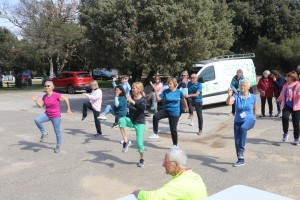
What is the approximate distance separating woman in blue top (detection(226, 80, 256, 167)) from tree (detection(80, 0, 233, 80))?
7.79 metres

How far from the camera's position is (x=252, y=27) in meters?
36.7

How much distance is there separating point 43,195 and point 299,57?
31.4m

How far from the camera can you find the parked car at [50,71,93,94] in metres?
25.3

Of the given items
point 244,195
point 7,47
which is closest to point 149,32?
point 244,195

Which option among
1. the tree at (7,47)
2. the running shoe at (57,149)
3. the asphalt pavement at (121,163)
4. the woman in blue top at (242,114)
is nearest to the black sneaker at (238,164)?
the woman in blue top at (242,114)

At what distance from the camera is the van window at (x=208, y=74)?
15086mm

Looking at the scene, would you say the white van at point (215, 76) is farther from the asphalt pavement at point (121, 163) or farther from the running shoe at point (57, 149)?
the running shoe at point (57, 149)

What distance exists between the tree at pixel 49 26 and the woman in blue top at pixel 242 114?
96.6ft

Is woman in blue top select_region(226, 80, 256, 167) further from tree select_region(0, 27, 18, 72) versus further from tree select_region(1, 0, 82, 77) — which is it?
tree select_region(0, 27, 18, 72)

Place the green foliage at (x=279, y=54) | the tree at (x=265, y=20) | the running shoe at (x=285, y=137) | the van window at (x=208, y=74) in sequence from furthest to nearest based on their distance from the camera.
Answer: the tree at (x=265, y=20), the green foliage at (x=279, y=54), the van window at (x=208, y=74), the running shoe at (x=285, y=137)

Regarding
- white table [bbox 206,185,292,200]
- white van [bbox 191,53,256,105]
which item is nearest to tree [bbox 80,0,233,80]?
white van [bbox 191,53,256,105]

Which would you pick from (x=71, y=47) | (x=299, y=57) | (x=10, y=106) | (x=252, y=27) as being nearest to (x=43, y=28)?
(x=71, y=47)

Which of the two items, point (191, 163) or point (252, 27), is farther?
point (252, 27)

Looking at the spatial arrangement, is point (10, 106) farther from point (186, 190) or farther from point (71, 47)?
point (71, 47)
